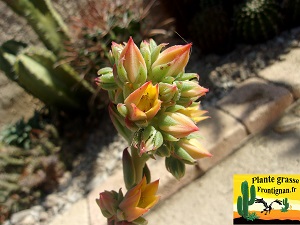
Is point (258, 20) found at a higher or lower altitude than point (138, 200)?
lower

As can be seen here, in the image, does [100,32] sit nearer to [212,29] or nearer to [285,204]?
[212,29]

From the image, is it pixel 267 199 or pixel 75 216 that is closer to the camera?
pixel 267 199

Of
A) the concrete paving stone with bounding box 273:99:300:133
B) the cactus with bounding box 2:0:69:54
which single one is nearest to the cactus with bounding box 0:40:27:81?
the cactus with bounding box 2:0:69:54

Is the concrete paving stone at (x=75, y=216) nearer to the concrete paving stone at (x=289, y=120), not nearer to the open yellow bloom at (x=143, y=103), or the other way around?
the concrete paving stone at (x=289, y=120)

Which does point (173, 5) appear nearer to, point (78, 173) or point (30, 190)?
point (78, 173)

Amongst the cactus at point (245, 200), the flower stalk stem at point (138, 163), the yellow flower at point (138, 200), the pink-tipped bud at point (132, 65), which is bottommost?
the cactus at point (245, 200)

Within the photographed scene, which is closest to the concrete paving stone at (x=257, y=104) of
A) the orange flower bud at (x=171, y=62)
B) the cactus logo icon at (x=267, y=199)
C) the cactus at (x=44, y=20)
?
the cactus at (x=44, y=20)

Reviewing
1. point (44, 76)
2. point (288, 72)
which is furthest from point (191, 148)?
point (288, 72)
